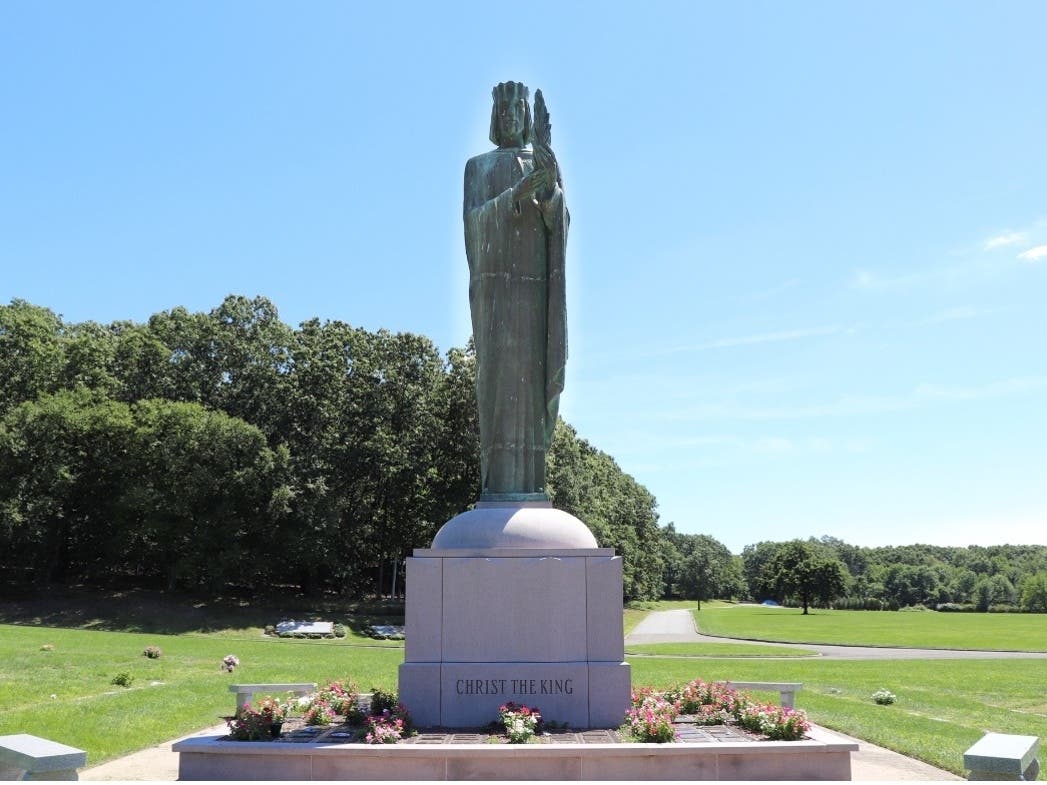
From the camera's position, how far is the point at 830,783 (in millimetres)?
6484

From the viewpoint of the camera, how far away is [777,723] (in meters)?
7.49

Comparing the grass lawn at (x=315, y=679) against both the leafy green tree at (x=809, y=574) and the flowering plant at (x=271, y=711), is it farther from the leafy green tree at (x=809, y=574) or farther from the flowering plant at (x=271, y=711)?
the leafy green tree at (x=809, y=574)

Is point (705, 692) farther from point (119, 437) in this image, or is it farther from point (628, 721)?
point (119, 437)

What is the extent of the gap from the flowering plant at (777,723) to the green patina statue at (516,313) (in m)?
3.22

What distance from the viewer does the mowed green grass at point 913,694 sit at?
37.5ft

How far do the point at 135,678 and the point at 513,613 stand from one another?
473 inches

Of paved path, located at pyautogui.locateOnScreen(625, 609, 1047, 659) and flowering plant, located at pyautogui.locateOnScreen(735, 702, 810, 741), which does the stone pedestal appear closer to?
flowering plant, located at pyautogui.locateOnScreen(735, 702, 810, 741)

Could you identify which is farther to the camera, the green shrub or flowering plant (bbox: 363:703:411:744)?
the green shrub

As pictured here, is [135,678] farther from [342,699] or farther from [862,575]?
[862,575]

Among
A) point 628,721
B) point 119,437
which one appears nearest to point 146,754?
point 628,721

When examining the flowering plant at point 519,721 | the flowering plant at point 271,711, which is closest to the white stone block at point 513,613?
the flowering plant at point 519,721

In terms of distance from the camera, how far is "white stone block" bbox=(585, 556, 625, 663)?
8.45 meters

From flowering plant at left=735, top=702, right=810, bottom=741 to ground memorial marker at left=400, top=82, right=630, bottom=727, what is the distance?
3.98 feet

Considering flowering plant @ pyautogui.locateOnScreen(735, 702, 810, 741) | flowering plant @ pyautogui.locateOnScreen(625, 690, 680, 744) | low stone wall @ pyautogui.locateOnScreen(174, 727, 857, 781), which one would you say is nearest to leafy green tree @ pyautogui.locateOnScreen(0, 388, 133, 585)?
low stone wall @ pyautogui.locateOnScreen(174, 727, 857, 781)
